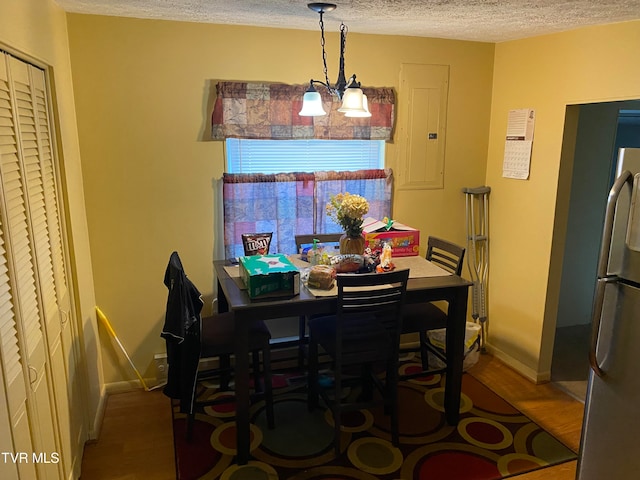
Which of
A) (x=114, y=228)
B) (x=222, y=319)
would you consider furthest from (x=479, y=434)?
(x=114, y=228)

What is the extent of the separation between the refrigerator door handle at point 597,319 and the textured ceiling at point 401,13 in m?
1.30

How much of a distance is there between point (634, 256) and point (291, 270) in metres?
1.47

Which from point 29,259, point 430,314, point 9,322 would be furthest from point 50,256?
point 430,314

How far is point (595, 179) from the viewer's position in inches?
151

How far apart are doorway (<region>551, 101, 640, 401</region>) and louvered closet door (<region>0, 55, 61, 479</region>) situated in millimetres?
3080

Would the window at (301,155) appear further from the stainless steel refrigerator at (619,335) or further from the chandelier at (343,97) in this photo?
the stainless steel refrigerator at (619,335)

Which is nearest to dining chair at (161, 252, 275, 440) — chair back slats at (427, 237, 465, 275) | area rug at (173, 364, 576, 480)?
area rug at (173, 364, 576, 480)

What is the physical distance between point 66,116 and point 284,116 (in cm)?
126

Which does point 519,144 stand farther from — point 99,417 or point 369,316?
point 99,417

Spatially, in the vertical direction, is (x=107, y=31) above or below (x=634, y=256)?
above

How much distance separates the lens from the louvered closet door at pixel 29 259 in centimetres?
171

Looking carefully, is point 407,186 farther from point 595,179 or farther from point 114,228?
point 114,228

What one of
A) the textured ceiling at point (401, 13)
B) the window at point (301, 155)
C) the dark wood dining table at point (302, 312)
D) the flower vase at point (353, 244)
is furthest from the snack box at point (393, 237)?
the textured ceiling at point (401, 13)

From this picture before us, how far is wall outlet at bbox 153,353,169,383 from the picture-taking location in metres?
3.24
